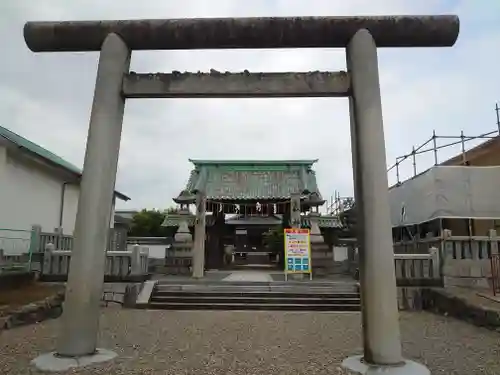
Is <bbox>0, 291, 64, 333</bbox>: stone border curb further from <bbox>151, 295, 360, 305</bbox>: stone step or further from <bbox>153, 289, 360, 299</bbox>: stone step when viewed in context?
<bbox>153, 289, 360, 299</bbox>: stone step

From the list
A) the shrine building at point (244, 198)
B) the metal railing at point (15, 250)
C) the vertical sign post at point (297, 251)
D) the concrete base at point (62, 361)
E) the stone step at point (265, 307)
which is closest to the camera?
the concrete base at point (62, 361)

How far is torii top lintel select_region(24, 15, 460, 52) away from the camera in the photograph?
6133 mm

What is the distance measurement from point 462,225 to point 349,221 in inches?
448

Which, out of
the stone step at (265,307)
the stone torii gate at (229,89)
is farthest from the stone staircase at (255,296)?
the stone torii gate at (229,89)

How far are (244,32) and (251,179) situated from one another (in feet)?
50.0

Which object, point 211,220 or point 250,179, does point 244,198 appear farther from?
point 211,220

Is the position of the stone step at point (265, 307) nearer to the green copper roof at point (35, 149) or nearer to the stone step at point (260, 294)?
the stone step at point (260, 294)

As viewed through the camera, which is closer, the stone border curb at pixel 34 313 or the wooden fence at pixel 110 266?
the stone border curb at pixel 34 313

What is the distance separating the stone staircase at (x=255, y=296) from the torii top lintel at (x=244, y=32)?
756 cm

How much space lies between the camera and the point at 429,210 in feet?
45.2

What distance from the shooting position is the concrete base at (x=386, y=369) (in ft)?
16.3

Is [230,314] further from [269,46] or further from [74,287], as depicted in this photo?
[269,46]

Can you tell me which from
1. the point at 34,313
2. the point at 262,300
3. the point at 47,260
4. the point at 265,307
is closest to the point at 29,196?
the point at 47,260

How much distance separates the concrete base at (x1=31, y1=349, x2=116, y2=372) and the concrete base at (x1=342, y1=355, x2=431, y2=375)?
329 centimetres
